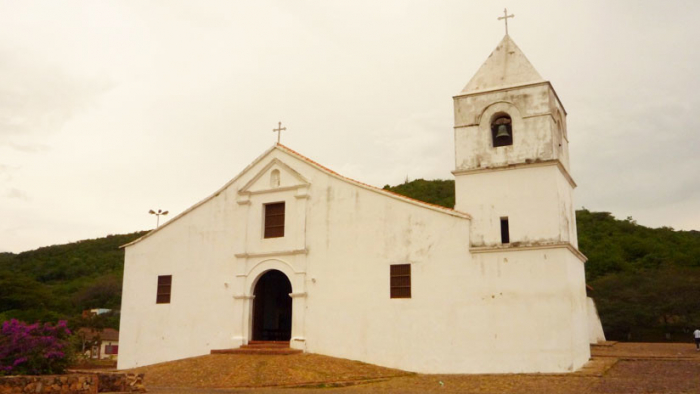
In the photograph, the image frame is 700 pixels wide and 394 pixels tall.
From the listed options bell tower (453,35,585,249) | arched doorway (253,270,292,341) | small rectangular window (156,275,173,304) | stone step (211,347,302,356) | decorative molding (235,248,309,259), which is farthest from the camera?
small rectangular window (156,275,173,304)

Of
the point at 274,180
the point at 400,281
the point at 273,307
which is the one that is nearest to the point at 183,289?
the point at 273,307

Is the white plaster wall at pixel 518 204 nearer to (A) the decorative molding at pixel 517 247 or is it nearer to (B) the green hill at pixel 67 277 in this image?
(A) the decorative molding at pixel 517 247

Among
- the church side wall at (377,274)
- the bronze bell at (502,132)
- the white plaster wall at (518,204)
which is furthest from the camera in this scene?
the bronze bell at (502,132)

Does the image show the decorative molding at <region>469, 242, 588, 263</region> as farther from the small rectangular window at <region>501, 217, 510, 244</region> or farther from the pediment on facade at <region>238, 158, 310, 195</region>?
the pediment on facade at <region>238, 158, 310, 195</region>

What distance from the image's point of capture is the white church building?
15.4 m

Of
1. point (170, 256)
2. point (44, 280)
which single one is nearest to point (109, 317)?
point (44, 280)

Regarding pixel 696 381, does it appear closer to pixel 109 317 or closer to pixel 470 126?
pixel 470 126

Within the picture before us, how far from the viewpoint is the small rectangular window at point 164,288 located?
796 inches

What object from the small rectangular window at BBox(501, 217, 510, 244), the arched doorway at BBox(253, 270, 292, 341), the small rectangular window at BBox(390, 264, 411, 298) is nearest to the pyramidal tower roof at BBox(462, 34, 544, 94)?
the small rectangular window at BBox(501, 217, 510, 244)

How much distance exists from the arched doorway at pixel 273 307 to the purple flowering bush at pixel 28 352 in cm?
663

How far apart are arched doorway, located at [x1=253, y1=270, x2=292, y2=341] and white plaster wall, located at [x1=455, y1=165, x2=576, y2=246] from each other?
23.0 ft

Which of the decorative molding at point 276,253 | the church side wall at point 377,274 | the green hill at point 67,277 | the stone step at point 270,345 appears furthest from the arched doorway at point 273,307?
the green hill at point 67,277

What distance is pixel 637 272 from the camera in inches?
1471

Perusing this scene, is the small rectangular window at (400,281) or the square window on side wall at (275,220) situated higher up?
the square window on side wall at (275,220)
